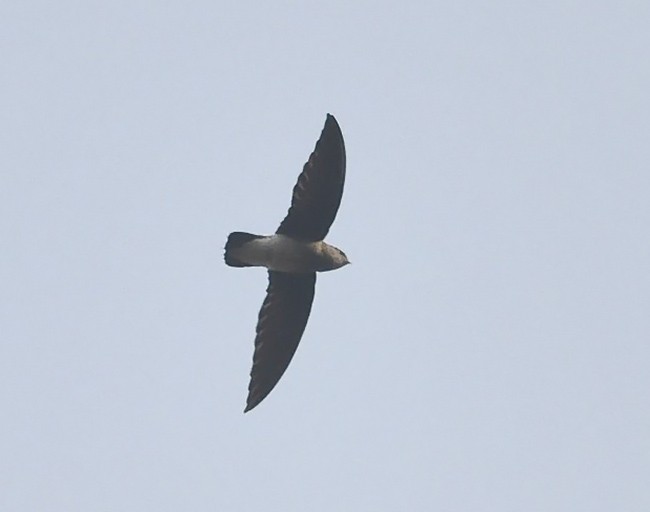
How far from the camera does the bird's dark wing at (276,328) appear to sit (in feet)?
78.2

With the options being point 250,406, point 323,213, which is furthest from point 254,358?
point 323,213

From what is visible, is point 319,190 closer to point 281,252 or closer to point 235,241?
point 281,252

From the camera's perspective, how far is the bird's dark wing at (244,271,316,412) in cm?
2384

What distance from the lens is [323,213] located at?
23016 mm

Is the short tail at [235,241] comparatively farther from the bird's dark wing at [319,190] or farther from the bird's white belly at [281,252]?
the bird's dark wing at [319,190]

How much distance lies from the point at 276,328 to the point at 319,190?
2.28m

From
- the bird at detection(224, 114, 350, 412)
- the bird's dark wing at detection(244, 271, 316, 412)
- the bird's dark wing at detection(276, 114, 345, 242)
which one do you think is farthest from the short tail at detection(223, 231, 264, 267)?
the bird's dark wing at detection(244, 271, 316, 412)

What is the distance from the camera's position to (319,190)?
22844 millimetres

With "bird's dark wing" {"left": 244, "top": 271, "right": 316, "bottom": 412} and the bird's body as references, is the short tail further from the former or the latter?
"bird's dark wing" {"left": 244, "top": 271, "right": 316, "bottom": 412}

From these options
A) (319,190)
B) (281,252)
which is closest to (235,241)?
(281,252)

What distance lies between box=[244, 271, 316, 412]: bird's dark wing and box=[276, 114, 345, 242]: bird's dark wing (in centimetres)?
90

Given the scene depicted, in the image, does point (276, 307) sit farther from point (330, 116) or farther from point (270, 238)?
point (330, 116)

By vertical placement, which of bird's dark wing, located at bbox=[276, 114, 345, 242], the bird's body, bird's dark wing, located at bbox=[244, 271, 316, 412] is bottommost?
bird's dark wing, located at bbox=[244, 271, 316, 412]

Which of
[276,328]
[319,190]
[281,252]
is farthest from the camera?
[276,328]
